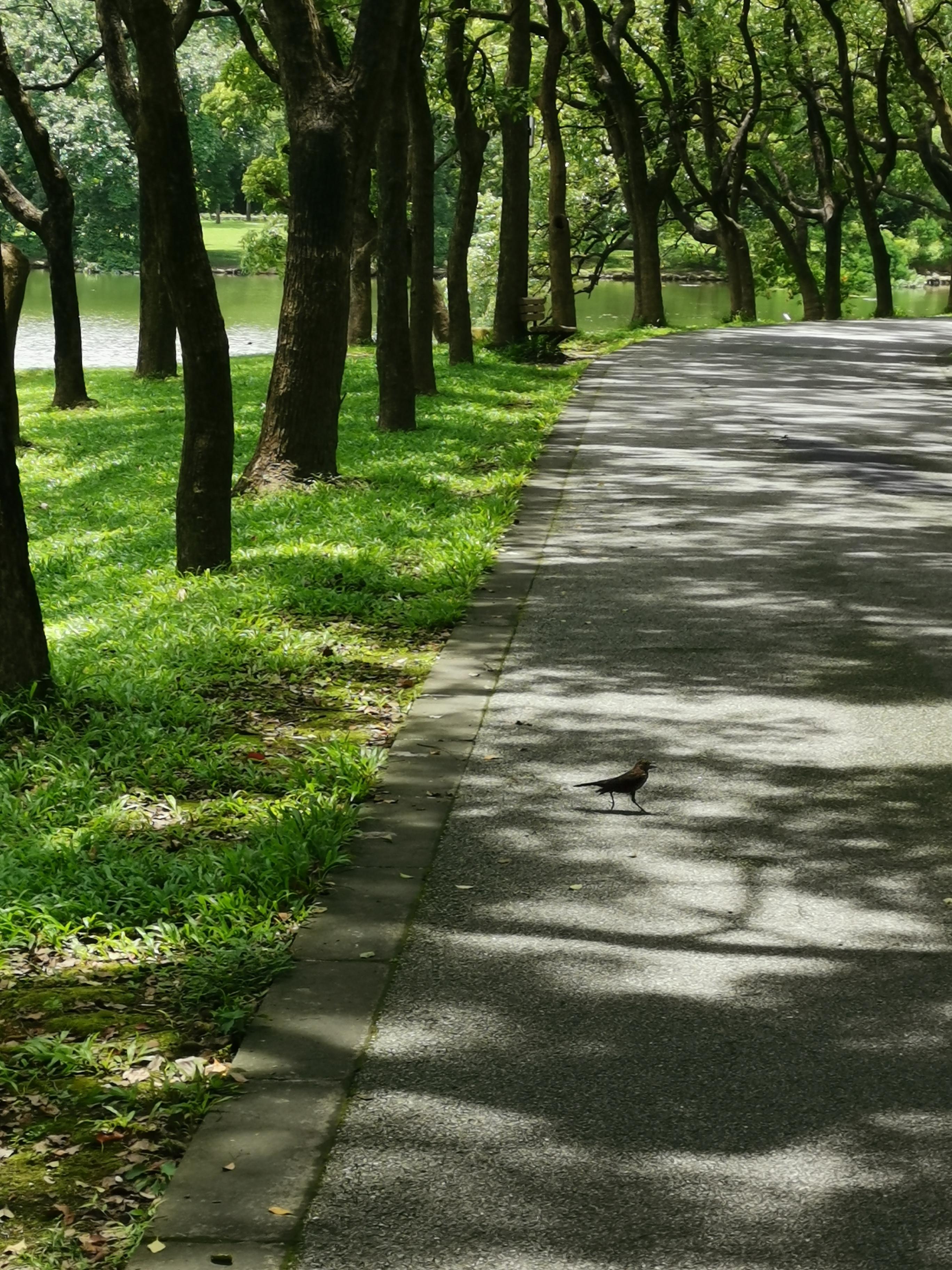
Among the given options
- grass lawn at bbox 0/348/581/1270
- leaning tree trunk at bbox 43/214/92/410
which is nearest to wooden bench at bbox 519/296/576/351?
leaning tree trunk at bbox 43/214/92/410

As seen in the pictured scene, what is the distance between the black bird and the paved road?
59 mm

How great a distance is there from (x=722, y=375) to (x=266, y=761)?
17.0 meters

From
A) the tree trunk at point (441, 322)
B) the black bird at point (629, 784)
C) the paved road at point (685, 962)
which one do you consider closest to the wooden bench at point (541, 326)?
the tree trunk at point (441, 322)

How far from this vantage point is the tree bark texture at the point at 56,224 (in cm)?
1875

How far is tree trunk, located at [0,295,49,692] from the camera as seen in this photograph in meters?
6.10

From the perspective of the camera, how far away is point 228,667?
7.11 m

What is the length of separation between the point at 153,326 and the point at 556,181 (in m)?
7.57

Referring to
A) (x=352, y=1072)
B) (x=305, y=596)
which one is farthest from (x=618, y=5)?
(x=352, y=1072)

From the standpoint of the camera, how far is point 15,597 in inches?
245

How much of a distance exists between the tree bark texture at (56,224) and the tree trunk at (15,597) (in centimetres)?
1333

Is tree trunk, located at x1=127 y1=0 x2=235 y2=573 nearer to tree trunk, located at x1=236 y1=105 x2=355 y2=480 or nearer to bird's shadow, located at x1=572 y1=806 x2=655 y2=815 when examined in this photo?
tree trunk, located at x1=236 y1=105 x2=355 y2=480

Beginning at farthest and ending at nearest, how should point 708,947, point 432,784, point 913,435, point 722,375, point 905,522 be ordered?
1. point 722,375
2. point 913,435
3. point 905,522
4. point 432,784
5. point 708,947

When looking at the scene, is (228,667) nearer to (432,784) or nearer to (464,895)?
(432,784)

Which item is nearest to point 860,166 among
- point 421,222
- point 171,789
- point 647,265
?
point 647,265
